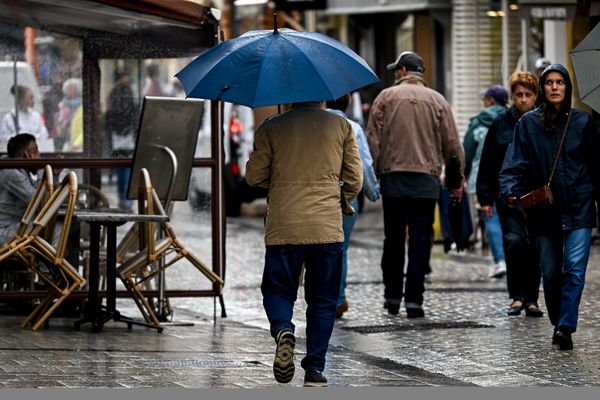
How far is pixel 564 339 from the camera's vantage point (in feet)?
35.6

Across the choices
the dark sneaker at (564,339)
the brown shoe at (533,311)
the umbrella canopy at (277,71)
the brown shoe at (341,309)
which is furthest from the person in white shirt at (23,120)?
the dark sneaker at (564,339)

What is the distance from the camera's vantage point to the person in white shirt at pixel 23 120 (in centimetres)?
1308

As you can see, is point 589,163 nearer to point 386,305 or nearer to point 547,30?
point 386,305

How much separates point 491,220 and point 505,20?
27.9 ft

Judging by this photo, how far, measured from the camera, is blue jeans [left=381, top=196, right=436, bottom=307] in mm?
13117

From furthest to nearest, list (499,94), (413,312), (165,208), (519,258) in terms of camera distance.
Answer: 1. (499,94)
2. (519,258)
3. (413,312)
4. (165,208)

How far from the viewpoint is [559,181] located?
426 inches

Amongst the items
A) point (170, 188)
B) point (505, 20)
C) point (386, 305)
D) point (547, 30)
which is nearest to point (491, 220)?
point (386, 305)

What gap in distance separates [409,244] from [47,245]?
9.48 feet

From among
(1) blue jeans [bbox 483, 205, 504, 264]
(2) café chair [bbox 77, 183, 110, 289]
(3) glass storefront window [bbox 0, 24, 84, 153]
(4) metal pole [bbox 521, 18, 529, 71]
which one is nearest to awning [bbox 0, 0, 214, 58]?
(3) glass storefront window [bbox 0, 24, 84, 153]

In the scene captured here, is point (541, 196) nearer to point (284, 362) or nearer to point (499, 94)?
point (284, 362)

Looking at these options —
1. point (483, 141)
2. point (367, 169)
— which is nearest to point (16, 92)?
point (367, 169)

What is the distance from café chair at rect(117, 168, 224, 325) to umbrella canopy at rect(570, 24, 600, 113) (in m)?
3.25

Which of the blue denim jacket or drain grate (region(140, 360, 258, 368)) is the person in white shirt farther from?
drain grate (region(140, 360, 258, 368))
